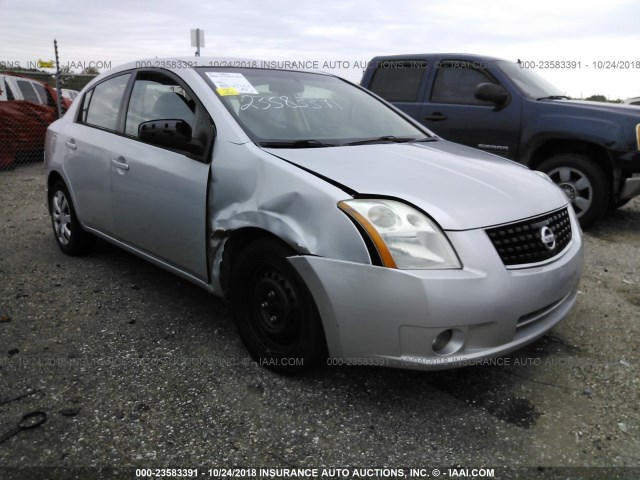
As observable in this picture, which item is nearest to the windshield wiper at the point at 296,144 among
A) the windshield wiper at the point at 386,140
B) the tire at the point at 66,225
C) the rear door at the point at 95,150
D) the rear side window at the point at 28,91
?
the windshield wiper at the point at 386,140

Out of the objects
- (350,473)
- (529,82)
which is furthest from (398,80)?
(350,473)

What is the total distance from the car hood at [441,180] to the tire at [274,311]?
465 millimetres

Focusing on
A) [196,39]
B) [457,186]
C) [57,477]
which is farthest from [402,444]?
[196,39]

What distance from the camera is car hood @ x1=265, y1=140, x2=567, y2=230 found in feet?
7.75

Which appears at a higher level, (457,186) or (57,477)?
(457,186)

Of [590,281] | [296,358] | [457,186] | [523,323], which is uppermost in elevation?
[457,186]

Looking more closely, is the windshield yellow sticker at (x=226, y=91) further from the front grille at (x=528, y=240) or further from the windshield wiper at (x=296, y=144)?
the front grille at (x=528, y=240)

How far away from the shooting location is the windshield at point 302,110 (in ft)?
9.77

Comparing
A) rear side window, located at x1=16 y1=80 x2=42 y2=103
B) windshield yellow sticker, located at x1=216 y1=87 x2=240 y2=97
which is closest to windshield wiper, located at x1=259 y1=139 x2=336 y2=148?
windshield yellow sticker, located at x1=216 y1=87 x2=240 y2=97

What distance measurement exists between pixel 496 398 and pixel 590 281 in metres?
2.08

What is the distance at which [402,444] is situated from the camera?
2.28 meters

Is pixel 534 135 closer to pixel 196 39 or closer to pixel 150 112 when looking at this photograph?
pixel 150 112

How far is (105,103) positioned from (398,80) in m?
3.85

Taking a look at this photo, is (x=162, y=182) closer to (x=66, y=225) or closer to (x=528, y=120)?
(x=66, y=225)
